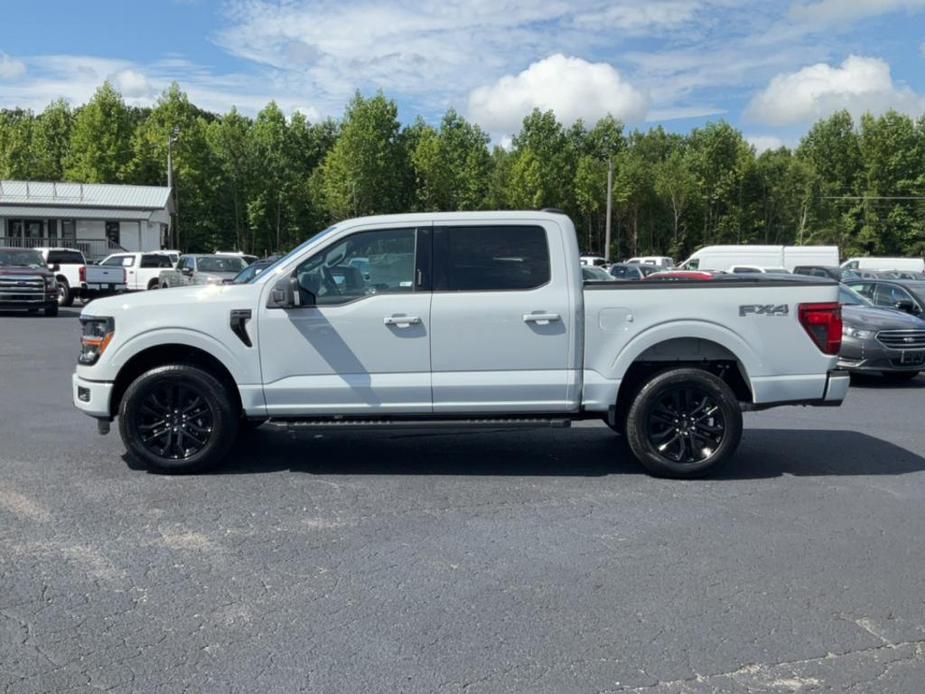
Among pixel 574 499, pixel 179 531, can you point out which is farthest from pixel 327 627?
pixel 574 499

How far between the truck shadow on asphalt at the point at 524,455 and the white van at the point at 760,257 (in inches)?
1472

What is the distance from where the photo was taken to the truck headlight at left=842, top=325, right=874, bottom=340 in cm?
1238

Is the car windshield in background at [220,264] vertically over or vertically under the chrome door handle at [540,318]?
over

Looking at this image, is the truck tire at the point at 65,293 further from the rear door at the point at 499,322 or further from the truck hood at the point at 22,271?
the rear door at the point at 499,322

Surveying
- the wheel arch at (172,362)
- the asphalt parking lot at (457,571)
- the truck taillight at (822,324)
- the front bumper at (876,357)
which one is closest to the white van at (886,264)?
the front bumper at (876,357)

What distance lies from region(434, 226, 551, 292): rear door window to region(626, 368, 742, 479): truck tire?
1.29 meters

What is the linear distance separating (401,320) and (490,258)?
34.2 inches

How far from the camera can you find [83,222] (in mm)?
48438

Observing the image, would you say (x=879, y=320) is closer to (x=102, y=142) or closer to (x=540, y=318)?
(x=540, y=318)

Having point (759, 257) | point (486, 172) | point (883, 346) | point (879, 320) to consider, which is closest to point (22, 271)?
point (879, 320)

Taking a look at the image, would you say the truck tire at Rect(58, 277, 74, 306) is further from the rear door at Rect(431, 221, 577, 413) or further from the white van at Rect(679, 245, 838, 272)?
the white van at Rect(679, 245, 838, 272)

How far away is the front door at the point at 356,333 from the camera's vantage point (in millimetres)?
6586

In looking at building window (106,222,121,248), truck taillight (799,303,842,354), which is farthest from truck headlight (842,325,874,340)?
building window (106,222,121,248)

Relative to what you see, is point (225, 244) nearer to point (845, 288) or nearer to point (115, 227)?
point (115, 227)
